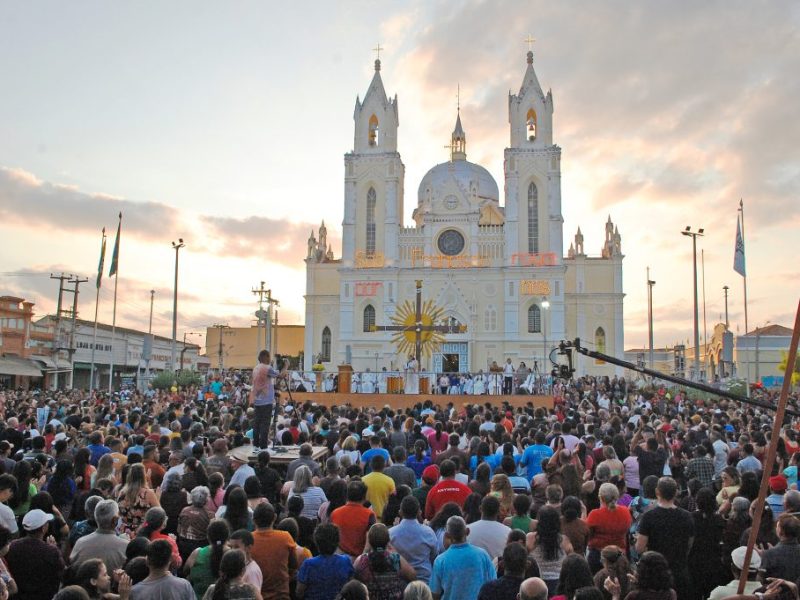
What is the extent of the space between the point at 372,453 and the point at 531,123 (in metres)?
48.9

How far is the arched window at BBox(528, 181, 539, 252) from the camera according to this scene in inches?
2087

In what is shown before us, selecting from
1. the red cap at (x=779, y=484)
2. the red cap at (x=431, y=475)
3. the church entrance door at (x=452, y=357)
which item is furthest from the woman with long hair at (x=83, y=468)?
the church entrance door at (x=452, y=357)

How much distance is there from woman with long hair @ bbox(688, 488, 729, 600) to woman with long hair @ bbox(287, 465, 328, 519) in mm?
3808

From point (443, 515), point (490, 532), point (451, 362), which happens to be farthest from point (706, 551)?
point (451, 362)

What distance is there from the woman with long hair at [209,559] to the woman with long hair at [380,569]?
1121mm

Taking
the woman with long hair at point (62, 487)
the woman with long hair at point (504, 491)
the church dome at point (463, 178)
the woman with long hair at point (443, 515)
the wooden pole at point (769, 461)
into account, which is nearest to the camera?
the wooden pole at point (769, 461)

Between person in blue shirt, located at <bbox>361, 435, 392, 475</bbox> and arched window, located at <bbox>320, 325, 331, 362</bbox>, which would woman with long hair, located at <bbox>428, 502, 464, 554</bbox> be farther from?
arched window, located at <bbox>320, 325, 331, 362</bbox>

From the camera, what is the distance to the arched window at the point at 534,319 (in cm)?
5150

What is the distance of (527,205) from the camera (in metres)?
53.5

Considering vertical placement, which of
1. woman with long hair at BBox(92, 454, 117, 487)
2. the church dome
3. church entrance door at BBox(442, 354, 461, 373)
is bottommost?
woman with long hair at BBox(92, 454, 117, 487)

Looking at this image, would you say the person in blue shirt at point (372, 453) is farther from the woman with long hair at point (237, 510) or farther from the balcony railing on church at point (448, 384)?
the balcony railing on church at point (448, 384)

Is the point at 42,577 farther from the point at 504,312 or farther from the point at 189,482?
the point at 504,312

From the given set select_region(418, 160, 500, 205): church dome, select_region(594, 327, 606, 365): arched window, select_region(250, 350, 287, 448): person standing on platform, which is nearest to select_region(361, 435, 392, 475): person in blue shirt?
select_region(250, 350, 287, 448): person standing on platform

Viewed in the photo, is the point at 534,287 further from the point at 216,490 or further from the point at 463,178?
the point at 216,490
